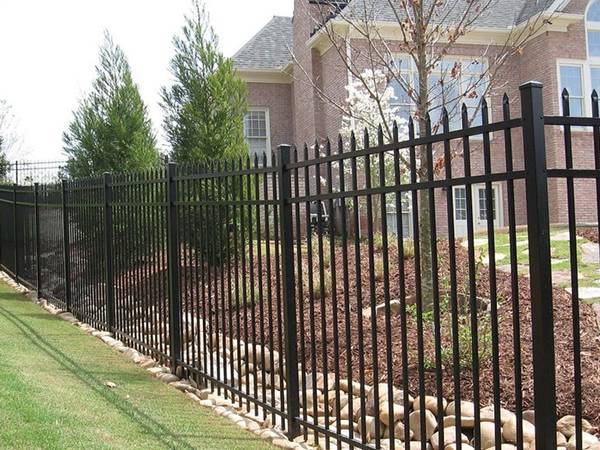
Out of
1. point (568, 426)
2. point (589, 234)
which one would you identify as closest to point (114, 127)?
point (589, 234)

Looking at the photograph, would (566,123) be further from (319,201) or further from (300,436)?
(300,436)

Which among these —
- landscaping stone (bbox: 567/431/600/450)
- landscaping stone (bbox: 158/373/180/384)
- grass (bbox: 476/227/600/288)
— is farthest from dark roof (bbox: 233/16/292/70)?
landscaping stone (bbox: 567/431/600/450)

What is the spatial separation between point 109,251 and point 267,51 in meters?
15.7

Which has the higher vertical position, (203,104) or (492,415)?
(203,104)

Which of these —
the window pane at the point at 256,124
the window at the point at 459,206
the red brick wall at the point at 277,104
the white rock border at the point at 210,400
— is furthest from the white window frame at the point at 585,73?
the white rock border at the point at 210,400

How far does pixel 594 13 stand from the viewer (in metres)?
19.8

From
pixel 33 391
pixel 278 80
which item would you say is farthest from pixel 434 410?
pixel 278 80

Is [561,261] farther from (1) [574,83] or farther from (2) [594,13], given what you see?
(2) [594,13]

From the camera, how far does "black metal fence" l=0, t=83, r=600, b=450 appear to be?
3.05 metres

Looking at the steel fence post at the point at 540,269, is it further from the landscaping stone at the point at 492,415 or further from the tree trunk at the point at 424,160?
the tree trunk at the point at 424,160

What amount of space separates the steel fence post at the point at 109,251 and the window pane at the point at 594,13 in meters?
16.4

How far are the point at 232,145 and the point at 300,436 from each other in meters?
8.03

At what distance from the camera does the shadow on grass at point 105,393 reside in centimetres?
470

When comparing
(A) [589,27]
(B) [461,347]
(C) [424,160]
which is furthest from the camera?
(A) [589,27]
